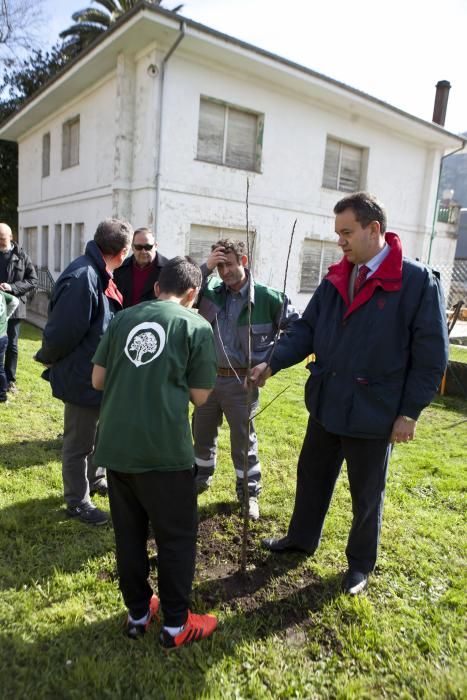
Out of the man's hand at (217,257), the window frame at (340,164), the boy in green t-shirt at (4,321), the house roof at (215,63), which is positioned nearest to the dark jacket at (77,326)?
the man's hand at (217,257)

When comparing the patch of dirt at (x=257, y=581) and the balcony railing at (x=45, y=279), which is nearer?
the patch of dirt at (x=257, y=581)

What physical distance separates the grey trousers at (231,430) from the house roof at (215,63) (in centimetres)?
823

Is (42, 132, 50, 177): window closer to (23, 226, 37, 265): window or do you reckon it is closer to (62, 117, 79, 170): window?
(62, 117, 79, 170): window

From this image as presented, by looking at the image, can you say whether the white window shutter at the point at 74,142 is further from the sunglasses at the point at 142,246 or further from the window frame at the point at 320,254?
the sunglasses at the point at 142,246

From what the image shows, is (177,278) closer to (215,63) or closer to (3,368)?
(3,368)

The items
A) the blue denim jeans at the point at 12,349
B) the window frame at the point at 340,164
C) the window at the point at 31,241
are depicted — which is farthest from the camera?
the window at the point at 31,241

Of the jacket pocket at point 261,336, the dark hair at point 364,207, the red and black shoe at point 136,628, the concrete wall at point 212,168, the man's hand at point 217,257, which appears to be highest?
the concrete wall at point 212,168

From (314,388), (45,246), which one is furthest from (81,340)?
(45,246)

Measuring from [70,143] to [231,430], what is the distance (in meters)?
13.2

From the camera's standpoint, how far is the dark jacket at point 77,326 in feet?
9.70

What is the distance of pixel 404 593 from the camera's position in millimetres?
2721

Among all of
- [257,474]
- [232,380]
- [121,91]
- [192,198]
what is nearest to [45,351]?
[232,380]

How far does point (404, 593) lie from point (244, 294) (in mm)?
2092

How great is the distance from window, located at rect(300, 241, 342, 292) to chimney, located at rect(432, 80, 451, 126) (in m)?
8.36
